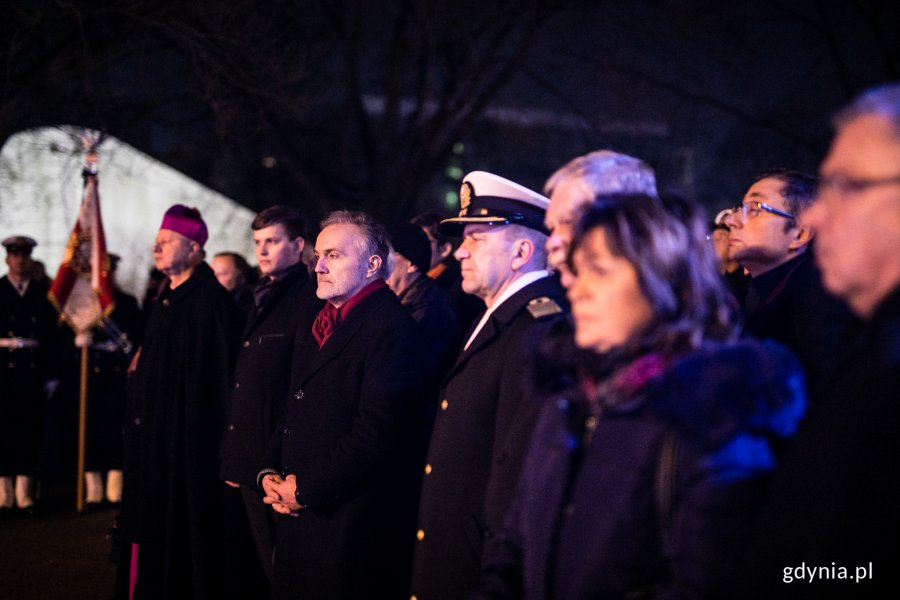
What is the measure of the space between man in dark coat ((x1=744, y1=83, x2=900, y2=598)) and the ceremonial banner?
7.59 metres

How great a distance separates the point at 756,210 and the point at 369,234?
1925 mm

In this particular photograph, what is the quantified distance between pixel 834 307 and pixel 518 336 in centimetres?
111

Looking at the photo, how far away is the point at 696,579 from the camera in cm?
203

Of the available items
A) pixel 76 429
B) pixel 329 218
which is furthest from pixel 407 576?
pixel 76 429

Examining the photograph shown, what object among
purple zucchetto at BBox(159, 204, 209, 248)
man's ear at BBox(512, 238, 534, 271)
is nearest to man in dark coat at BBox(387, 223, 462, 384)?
man's ear at BBox(512, 238, 534, 271)

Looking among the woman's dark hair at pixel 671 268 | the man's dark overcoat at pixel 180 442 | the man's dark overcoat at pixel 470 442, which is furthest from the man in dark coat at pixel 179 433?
the woman's dark hair at pixel 671 268

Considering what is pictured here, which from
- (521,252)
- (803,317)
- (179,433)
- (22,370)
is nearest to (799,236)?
(803,317)

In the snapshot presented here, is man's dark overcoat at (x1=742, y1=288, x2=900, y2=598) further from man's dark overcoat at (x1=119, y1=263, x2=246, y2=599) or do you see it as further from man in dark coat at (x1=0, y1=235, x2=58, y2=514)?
man in dark coat at (x1=0, y1=235, x2=58, y2=514)

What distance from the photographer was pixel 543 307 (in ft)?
11.3

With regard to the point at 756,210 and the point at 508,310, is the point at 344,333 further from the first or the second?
the point at 756,210

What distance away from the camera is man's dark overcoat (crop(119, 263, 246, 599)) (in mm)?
5625

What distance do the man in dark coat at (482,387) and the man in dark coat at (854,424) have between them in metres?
1.28

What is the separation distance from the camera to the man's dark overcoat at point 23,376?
30.1 feet

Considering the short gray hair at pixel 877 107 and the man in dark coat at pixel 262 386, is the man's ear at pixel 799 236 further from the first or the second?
the man in dark coat at pixel 262 386
